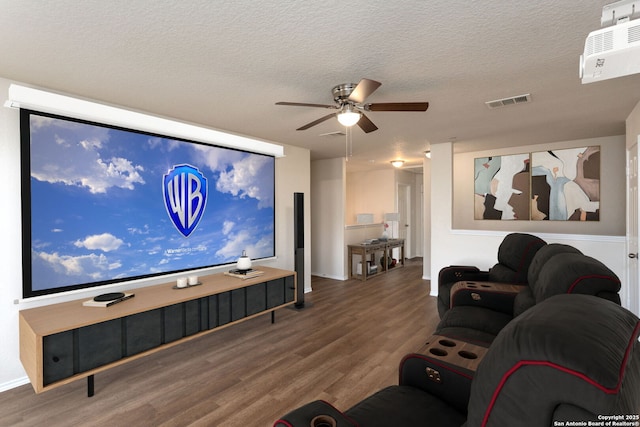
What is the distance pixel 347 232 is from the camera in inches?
246

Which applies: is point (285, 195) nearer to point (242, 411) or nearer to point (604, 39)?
point (242, 411)

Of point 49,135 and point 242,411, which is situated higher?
point 49,135

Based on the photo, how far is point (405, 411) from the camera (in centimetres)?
131

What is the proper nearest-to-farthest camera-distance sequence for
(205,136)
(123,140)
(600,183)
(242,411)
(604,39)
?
1. (604,39)
2. (242,411)
3. (123,140)
4. (205,136)
5. (600,183)

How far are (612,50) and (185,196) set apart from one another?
3.50 m

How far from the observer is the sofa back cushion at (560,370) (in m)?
0.63

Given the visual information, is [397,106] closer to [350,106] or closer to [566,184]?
[350,106]

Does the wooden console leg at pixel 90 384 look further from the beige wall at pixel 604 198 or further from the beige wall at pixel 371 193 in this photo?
the beige wall at pixel 371 193

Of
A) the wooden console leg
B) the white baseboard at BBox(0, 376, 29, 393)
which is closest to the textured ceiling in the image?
the wooden console leg

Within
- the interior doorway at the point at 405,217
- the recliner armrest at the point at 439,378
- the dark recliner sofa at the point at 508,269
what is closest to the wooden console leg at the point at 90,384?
the recliner armrest at the point at 439,378

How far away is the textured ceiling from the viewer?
169 cm

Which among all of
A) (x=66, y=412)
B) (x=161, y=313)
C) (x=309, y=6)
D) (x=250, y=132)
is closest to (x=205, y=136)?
(x=250, y=132)

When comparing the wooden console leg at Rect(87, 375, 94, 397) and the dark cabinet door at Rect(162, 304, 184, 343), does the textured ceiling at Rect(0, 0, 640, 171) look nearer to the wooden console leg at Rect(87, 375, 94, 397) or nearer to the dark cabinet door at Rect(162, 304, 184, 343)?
the dark cabinet door at Rect(162, 304, 184, 343)

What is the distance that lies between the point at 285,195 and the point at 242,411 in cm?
321
